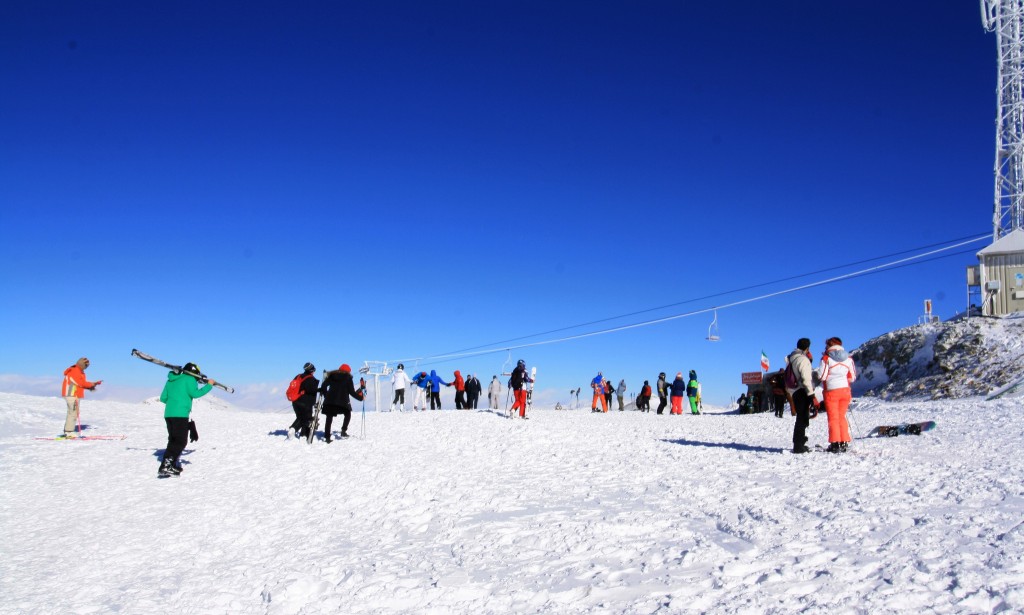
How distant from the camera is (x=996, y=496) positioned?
20.6 ft

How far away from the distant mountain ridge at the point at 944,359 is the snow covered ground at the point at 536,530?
648 inches

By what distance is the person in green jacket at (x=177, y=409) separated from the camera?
37.9ft

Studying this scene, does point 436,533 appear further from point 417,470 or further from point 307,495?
point 417,470

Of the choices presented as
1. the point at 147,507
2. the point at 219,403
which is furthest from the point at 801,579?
the point at 219,403

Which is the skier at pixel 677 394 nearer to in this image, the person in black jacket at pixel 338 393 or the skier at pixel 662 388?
the skier at pixel 662 388

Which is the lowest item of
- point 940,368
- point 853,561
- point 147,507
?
point 147,507

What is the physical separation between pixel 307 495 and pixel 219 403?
2625 cm

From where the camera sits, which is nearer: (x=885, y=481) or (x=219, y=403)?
(x=885, y=481)

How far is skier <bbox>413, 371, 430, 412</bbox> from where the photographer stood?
28.1 metres

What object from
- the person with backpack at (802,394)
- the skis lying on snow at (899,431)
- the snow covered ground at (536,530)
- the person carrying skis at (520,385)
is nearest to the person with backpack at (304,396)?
the snow covered ground at (536,530)

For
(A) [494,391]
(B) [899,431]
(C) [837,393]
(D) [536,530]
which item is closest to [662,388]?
(A) [494,391]

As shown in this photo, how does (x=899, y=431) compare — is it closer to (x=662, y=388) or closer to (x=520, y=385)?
(x=520, y=385)

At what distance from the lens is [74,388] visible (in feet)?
51.9

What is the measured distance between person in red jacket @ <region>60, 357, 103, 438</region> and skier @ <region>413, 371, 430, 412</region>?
44.8 ft
